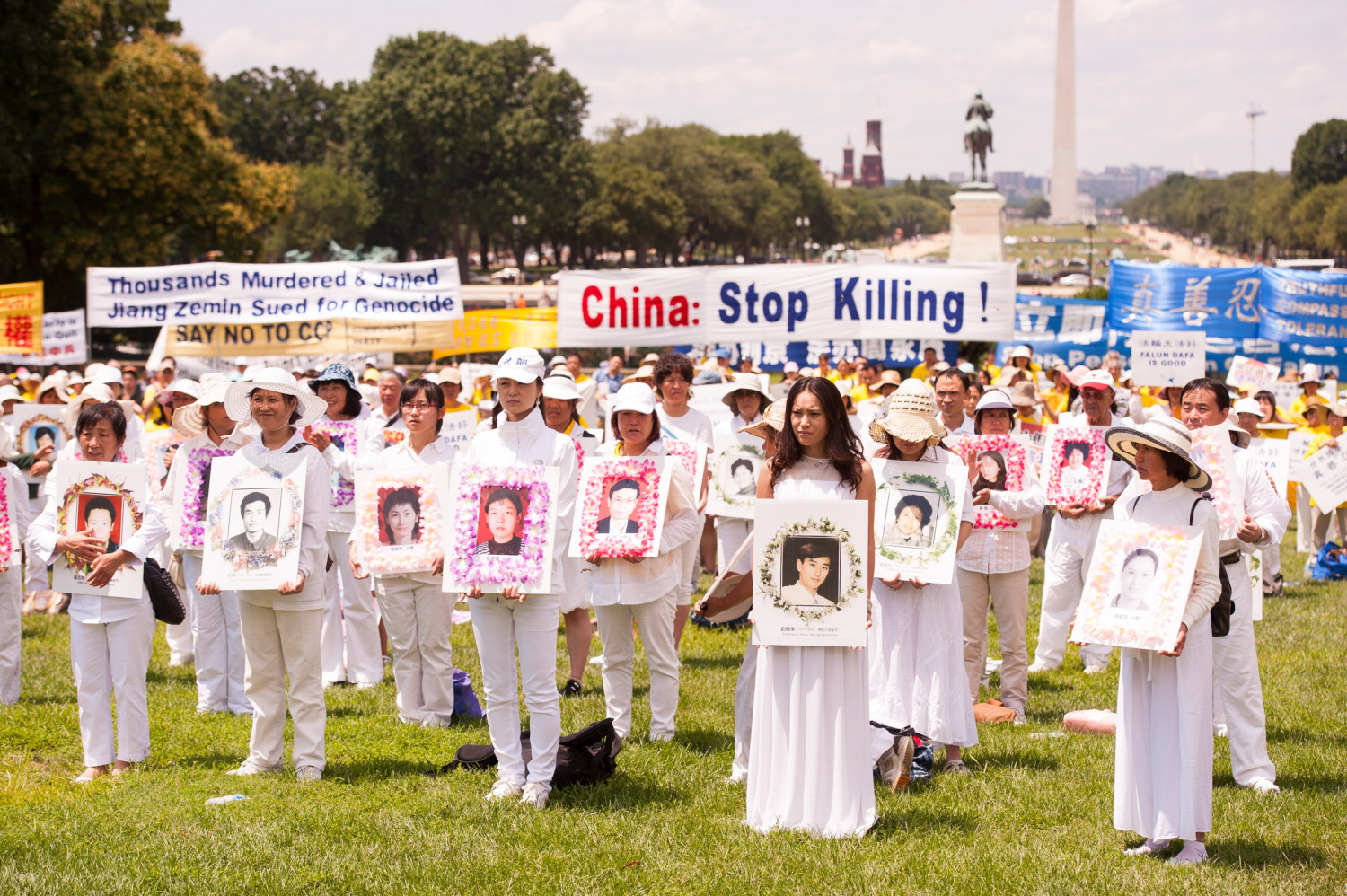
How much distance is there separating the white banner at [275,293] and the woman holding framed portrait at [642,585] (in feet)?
31.6

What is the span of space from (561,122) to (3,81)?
→ 42707 millimetres

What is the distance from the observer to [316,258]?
74125 millimetres

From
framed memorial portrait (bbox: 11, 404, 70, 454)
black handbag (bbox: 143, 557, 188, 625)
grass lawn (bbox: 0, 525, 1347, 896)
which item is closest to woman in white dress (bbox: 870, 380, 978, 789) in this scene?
grass lawn (bbox: 0, 525, 1347, 896)

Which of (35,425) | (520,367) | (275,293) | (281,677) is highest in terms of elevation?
(275,293)

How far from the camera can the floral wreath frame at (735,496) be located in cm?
1012

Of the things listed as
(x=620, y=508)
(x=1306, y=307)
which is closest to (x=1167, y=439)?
(x=620, y=508)

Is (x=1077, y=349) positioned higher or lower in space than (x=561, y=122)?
lower

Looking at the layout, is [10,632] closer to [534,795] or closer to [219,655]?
[219,655]

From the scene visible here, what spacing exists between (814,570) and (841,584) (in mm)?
136

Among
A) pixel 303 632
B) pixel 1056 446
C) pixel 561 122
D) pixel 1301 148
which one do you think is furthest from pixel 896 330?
pixel 1301 148

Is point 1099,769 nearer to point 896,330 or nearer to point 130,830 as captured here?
point 130,830

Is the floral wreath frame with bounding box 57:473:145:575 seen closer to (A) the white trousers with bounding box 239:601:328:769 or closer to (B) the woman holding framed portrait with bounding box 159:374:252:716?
(A) the white trousers with bounding box 239:601:328:769

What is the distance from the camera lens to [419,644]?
8398mm

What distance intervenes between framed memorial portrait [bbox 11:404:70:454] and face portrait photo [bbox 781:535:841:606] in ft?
29.5
